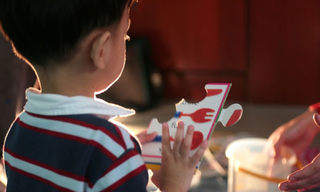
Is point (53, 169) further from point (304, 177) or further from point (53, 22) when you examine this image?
point (304, 177)

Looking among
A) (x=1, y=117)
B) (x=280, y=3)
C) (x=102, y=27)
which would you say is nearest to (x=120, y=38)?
(x=102, y=27)

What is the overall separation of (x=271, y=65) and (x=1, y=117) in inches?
62.7

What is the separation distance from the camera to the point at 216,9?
2199 mm

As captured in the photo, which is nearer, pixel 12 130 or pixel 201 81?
pixel 12 130

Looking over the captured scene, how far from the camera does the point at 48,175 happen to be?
528mm

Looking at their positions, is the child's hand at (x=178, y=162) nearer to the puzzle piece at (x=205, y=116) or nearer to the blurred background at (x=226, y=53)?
the puzzle piece at (x=205, y=116)

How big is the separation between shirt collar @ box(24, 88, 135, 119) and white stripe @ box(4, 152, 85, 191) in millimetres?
77

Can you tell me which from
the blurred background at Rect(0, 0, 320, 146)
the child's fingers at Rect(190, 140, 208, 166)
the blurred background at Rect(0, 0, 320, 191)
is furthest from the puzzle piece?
the blurred background at Rect(0, 0, 320, 146)

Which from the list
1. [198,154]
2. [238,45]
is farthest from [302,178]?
[238,45]

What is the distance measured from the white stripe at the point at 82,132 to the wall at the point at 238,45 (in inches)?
70.2

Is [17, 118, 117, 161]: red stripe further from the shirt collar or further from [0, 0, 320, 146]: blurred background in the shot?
[0, 0, 320, 146]: blurred background

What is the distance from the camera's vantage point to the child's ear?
20.7 inches

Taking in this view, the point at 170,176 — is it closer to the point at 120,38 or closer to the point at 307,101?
the point at 120,38

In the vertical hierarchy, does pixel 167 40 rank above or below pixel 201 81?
above
